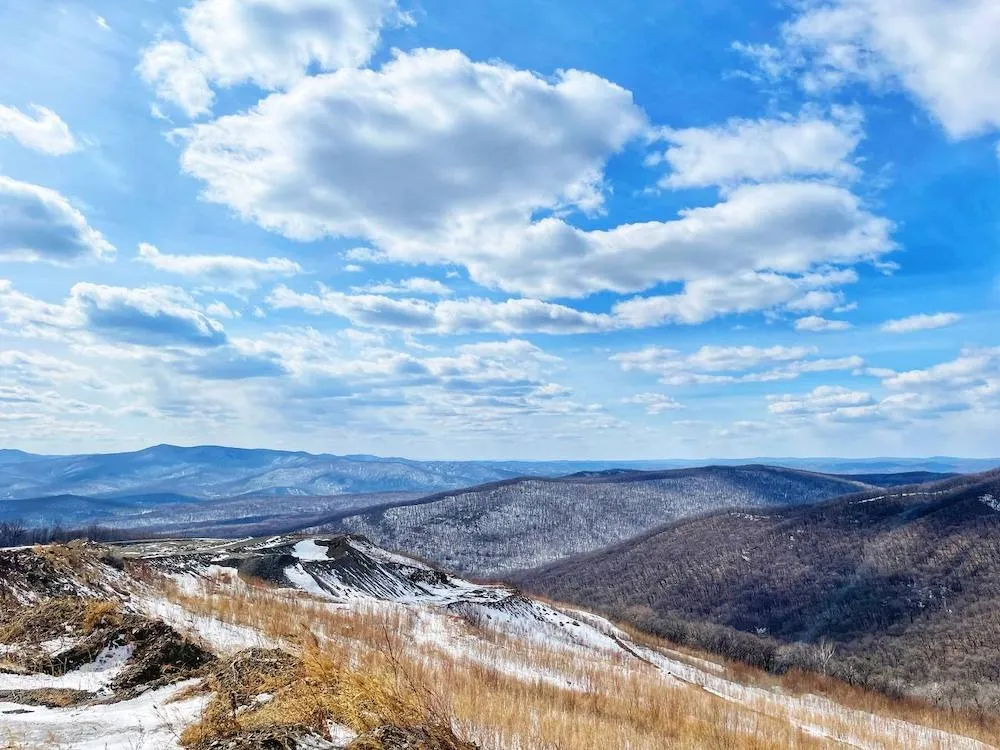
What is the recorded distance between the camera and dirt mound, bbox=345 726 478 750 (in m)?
4.28

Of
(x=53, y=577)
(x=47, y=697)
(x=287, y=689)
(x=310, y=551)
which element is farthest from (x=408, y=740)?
(x=310, y=551)

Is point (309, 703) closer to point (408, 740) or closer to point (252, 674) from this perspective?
point (408, 740)

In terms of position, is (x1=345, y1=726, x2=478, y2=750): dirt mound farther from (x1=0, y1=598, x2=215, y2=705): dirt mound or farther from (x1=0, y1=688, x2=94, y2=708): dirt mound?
(x1=0, y1=688, x2=94, y2=708): dirt mound

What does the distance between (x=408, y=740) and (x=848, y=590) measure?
7112 inches

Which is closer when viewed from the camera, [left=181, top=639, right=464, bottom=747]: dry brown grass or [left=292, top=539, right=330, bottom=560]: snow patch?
[left=181, top=639, right=464, bottom=747]: dry brown grass

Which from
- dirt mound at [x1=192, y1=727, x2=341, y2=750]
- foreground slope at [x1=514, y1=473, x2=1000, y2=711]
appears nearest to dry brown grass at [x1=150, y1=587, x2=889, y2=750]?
dirt mound at [x1=192, y1=727, x2=341, y2=750]

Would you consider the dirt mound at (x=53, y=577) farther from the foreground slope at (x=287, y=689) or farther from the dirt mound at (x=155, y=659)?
the dirt mound at (x=155, y=659)

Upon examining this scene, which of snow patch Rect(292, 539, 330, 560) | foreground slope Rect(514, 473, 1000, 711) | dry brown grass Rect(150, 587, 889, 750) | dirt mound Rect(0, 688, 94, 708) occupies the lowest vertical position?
foreground slope Rect(514, 473, 1000, 711)

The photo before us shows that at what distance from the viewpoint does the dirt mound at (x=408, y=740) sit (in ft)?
14.0

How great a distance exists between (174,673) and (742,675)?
99.0 feet

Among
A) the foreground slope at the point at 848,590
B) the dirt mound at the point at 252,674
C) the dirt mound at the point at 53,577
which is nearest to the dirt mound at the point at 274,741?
the dirt mound at the point at 252,674

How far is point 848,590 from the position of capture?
497 ft

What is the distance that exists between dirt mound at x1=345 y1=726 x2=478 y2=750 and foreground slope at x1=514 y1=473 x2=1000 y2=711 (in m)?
76.4

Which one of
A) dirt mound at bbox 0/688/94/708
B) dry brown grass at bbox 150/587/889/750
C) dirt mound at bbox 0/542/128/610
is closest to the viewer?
dry brown grass at bbox 150/587/889/750
